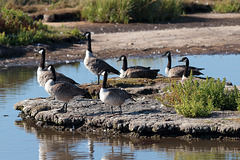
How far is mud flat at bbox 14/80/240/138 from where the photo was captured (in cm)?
997

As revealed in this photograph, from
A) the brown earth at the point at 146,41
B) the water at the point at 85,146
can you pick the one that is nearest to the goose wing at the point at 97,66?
the water at the point at 85,146

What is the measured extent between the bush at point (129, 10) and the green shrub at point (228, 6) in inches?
208

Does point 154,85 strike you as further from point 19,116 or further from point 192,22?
point 192,22

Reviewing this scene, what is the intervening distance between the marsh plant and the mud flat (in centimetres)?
23

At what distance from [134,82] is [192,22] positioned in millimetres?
17610

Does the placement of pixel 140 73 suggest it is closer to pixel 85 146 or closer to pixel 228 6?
pixel 85 146

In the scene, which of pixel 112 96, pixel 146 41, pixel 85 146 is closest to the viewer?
pixel 85 146

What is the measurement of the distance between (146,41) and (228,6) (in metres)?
12.6

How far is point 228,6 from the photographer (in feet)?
117

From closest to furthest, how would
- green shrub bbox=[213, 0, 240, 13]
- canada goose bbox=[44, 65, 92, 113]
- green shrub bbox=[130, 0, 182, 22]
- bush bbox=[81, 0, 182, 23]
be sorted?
canada goose bbox=[44, 65, 92, 113], bush bbox=[81, 0, 182, 23], green shrub bbox=[130, 0, 182, 22], green shrub bbox=[213, 0, 240, 13]

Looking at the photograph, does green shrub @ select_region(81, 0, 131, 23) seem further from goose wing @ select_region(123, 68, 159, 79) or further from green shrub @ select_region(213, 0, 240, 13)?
goose wing @ select_region(123, 68, 159, 79)

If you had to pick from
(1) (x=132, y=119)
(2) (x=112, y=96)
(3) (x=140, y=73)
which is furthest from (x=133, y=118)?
(3) (x=140, y=73)

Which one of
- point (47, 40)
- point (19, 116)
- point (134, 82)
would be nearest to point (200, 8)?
point (47, 40)

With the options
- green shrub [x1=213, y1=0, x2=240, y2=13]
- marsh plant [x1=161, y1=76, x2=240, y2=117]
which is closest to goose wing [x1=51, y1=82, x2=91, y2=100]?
marsh plant [x1=161, y1=76, x2=240, y2=117]
